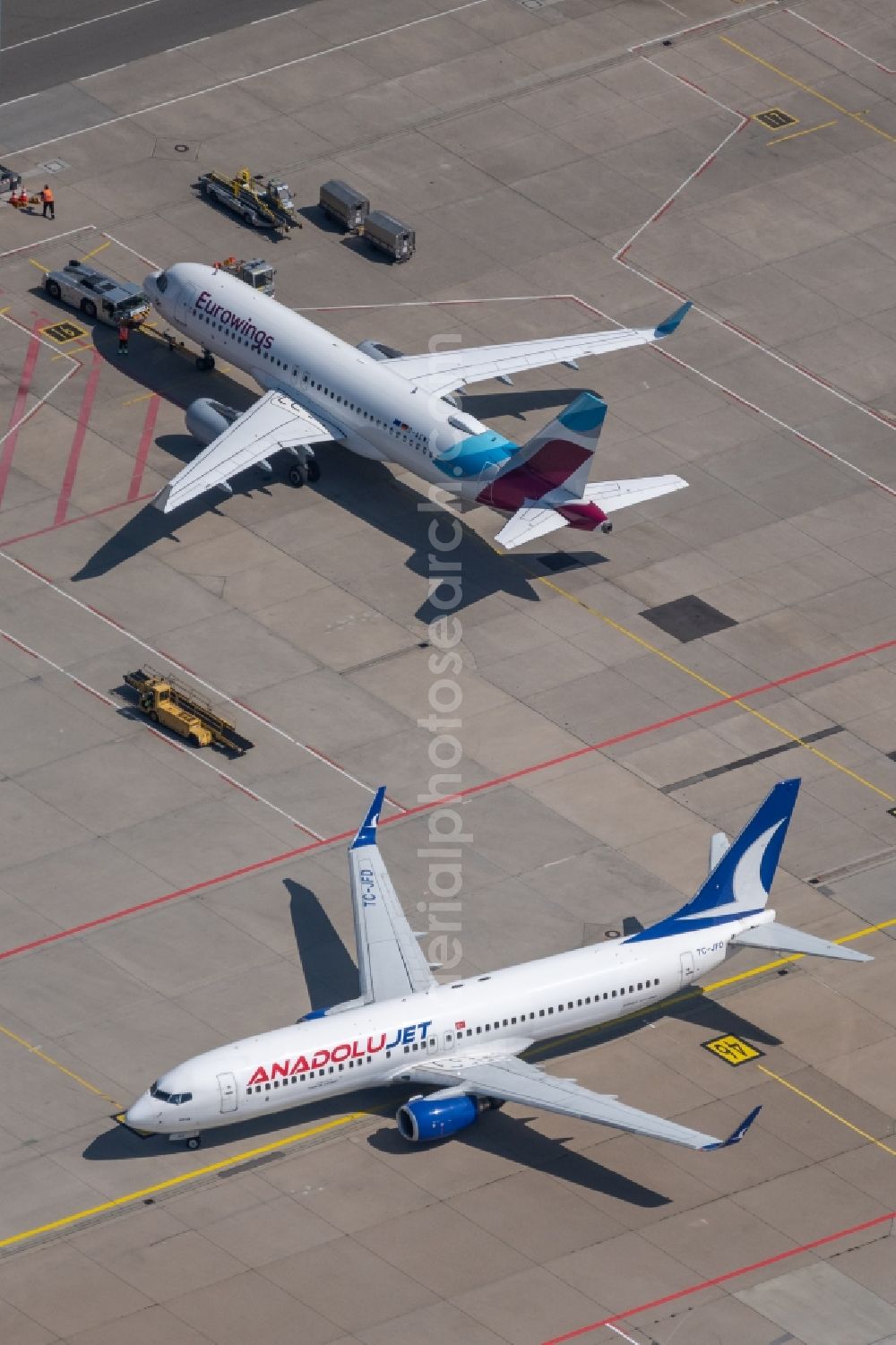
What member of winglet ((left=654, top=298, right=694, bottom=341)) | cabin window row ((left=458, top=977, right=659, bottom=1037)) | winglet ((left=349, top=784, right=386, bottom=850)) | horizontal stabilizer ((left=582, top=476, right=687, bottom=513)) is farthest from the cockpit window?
winglet ((left=654, top=298, right=694, bottom=341))

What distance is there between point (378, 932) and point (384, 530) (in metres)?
29.4

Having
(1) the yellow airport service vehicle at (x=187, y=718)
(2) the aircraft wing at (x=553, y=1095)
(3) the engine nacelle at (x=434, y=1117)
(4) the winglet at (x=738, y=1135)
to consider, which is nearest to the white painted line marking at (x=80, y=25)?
(1) the yellow airport service vehicle at (x=187, y=718)

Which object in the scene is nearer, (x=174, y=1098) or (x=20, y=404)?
(x=174, y=1098)

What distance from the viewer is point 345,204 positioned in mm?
147000

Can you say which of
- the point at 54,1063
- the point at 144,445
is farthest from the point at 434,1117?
the point at 144,445

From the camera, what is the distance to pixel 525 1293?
305ft

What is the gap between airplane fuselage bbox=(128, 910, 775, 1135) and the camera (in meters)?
95.6

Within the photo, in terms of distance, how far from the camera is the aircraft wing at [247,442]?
124 meters

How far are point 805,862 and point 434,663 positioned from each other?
1743cm

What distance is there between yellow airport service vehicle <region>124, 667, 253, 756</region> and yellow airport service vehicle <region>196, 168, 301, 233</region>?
38022 mm

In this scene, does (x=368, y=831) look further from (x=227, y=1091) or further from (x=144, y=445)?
(x=144, y=445)

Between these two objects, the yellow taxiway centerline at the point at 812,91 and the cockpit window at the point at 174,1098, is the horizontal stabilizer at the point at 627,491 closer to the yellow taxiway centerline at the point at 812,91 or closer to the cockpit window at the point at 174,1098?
the cockpit window at the point at 174,1098

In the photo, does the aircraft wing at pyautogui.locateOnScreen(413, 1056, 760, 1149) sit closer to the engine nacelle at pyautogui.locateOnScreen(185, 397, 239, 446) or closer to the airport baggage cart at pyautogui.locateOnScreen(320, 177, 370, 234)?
the engine nacelle at pyautogui.locateOnScreen(185, 397, 239, 446)

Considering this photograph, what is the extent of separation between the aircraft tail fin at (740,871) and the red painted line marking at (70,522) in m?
35.6
